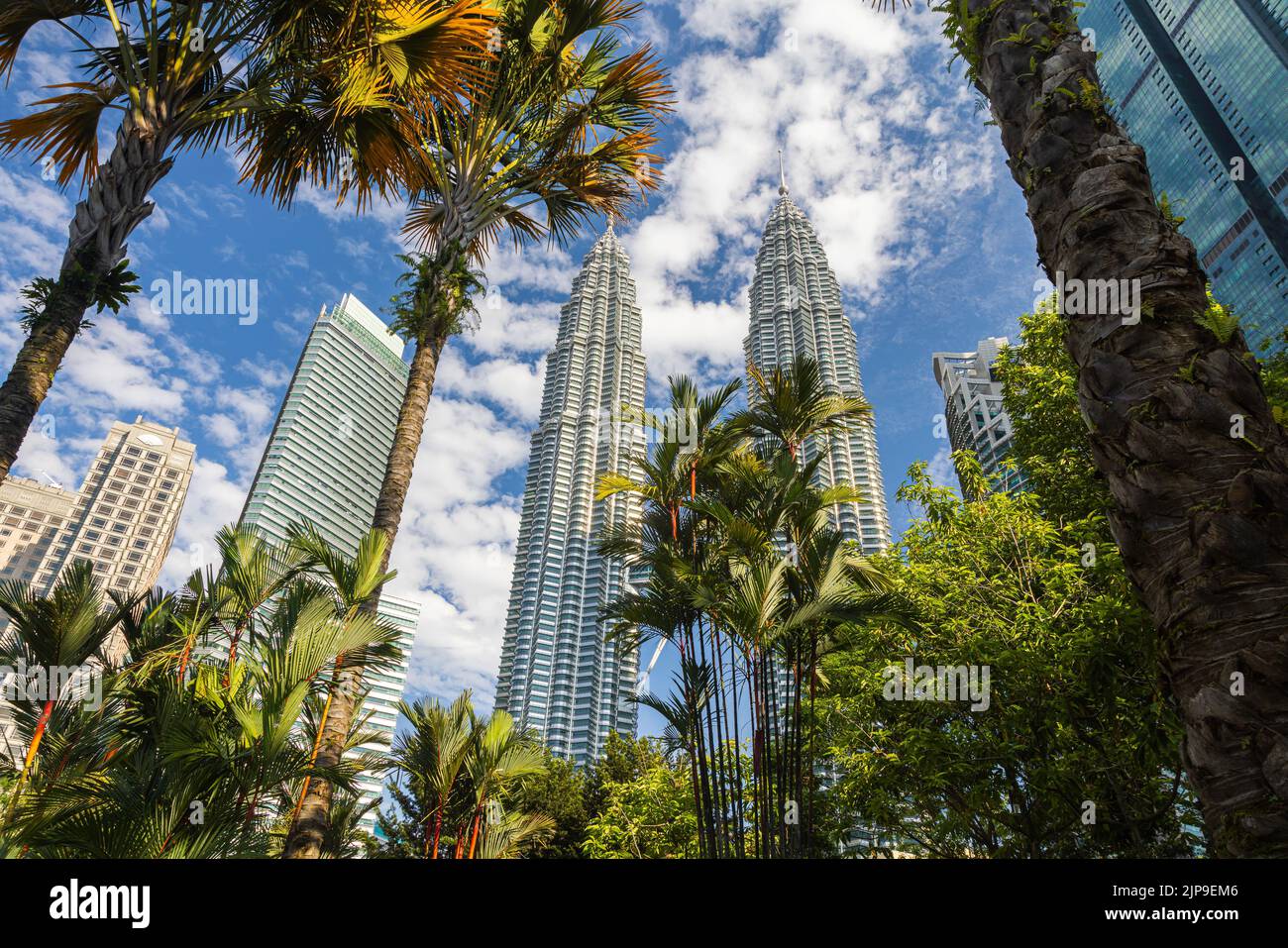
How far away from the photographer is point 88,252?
5.03 m

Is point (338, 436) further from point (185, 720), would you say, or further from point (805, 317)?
point (185, 720)

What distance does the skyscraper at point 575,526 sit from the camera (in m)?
93.0

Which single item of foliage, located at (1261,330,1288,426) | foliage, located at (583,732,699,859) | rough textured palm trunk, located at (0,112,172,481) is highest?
foliage, located at (1261,330,1288,426)

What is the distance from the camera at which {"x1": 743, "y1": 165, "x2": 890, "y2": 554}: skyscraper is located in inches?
2591

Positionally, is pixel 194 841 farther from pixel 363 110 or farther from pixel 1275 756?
pixel 363 110

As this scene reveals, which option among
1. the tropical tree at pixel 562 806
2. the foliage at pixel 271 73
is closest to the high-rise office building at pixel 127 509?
the tropical tree at pixel 562 806

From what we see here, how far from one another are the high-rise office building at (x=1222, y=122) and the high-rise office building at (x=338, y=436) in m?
108

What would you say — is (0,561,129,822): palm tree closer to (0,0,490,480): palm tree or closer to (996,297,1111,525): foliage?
(0,0,490,480): palm tree

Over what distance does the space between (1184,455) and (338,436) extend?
5350 inches

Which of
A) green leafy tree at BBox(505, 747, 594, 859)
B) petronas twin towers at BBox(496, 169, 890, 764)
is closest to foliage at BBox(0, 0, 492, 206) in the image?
green leafy tree at BBox(505, 747, 594, 859)

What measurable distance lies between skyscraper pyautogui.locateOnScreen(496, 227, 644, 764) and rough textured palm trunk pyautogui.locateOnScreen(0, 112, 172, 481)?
241ft

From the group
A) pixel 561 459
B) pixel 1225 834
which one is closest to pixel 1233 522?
pixel 1225 834
